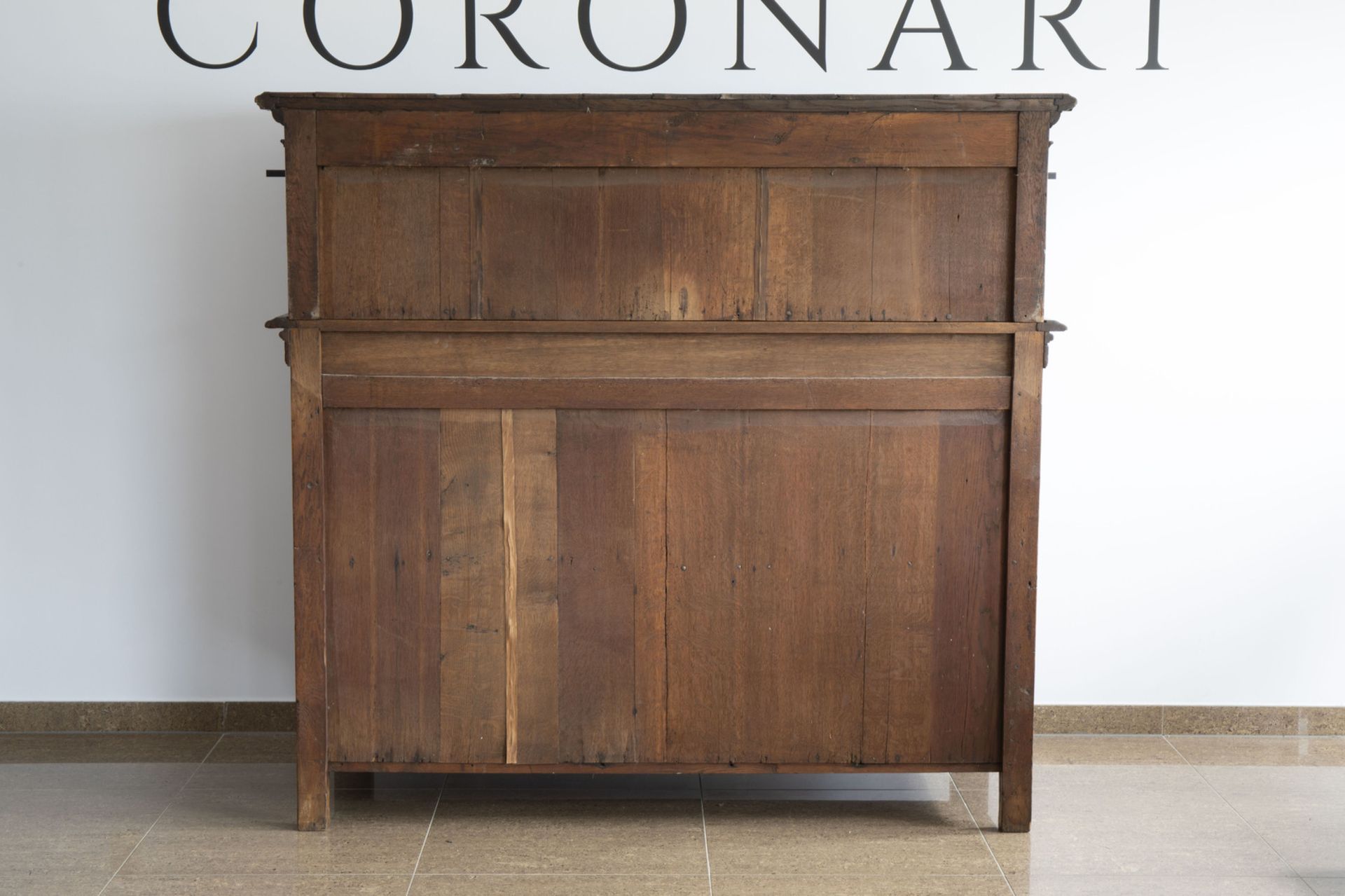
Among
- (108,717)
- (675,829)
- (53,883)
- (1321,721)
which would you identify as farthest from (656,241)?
(1321,721)

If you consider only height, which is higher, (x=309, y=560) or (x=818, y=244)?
(x=818, y=244)

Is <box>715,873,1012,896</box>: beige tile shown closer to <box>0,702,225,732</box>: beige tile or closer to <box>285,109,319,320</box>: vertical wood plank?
<box>285,109,319,320</box>: vertical wood plank

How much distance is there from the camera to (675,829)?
2.65m

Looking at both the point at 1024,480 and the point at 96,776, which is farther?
the point at 96,776

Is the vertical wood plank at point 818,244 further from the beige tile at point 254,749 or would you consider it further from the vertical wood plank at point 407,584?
the beige tile at point 254,749

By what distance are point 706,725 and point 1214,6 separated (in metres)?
2.21

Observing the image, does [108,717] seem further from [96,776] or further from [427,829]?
[427,829]

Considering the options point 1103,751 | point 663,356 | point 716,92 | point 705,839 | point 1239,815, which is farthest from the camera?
point 1103,751

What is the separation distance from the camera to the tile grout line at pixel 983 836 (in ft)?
7.92

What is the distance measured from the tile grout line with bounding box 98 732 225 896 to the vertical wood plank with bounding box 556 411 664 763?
37.0 inches

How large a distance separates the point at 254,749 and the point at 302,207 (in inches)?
58.4

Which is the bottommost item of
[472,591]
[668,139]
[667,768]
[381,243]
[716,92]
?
[667,768]

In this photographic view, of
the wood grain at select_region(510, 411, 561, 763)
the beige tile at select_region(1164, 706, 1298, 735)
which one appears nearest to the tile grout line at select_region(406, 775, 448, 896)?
the wood grain at select_region(510, 411, 561, 763)

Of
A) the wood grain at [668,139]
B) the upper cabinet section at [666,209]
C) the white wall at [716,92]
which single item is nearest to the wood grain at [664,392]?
the upper cabinet section at [666,209]
